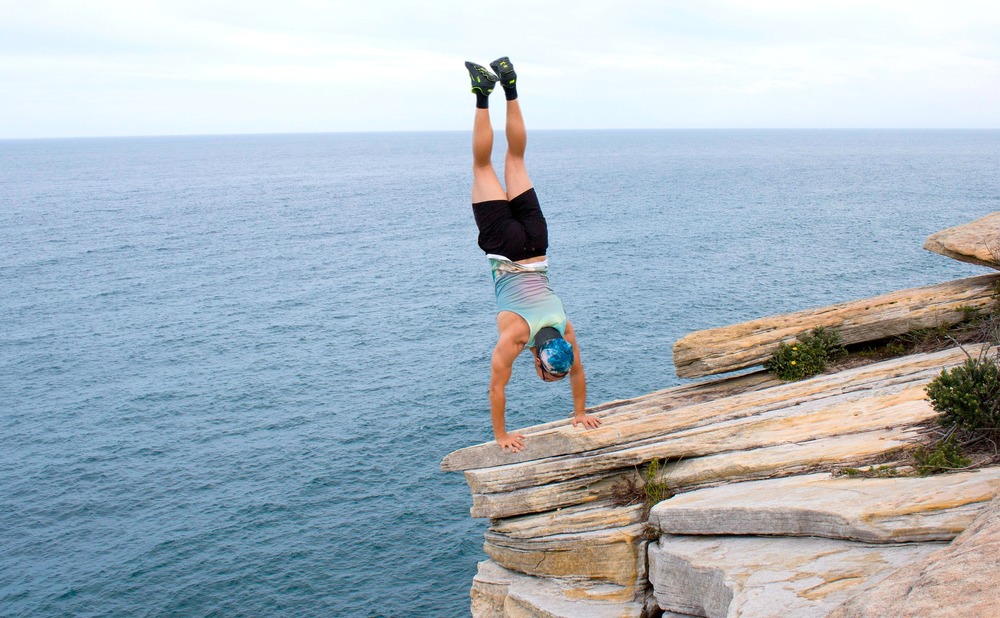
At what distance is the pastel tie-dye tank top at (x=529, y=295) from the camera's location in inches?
563

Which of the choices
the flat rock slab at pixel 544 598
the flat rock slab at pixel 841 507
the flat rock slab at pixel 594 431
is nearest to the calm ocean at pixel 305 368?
the flat rock slab at pixel 544 598

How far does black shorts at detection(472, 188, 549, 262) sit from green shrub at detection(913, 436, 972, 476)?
7289mm

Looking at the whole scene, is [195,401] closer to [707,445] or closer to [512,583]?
[512,583]

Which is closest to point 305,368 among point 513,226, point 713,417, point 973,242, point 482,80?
point 713,417

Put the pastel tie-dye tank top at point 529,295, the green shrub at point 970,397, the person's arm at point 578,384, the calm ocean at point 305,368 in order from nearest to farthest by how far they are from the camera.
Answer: the green shrub at point 970,397 → the pastel tie-dye tank top at point 529,295 → the person's arm at point 578,384 → the calm ocean at point 305,368

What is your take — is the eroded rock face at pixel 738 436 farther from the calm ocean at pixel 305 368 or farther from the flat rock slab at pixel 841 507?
the calm ocean at pixel 305 368

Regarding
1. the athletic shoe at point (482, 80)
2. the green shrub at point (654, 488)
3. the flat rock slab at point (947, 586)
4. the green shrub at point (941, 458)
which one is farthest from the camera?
the green shrub at point (654, 488)

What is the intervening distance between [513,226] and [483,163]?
1.30 metres

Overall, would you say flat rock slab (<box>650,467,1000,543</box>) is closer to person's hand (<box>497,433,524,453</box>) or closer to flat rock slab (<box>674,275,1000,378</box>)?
person's hand (<box>497,433,524,453</box>)

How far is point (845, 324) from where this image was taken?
20.2 metres

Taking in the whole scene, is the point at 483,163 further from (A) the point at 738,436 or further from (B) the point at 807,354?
(B) the point at 807,354

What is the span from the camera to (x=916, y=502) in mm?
11195

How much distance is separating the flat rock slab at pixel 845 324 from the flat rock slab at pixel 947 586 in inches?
445

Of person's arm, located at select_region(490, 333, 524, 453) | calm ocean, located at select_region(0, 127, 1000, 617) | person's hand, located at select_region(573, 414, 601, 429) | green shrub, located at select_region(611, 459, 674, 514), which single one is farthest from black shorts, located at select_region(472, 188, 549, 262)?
calm ocean, located at select_region(0, 127, 1000, 617)
